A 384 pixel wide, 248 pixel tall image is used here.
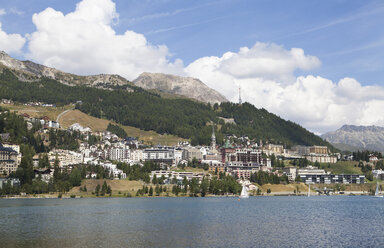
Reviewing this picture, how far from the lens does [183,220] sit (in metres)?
101

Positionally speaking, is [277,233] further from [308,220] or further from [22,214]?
[22,214]

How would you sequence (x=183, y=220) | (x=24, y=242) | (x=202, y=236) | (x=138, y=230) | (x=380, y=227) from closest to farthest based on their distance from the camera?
1. (x=24, y=242)
2. (x=202, y=236)
3. (x=138, y=230)
4. (x=380, y=227)
5. (x=183, y=220)

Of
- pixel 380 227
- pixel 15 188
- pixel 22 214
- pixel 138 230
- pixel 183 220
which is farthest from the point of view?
pixel 15 188

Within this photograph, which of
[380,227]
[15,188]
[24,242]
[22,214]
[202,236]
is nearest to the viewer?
[24,242]

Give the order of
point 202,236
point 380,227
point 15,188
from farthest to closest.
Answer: point 15,188 < point 380,227 < point 202,236

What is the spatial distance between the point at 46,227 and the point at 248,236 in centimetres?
3740

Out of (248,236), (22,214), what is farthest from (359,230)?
(22,214)

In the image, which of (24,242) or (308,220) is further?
(308,220)

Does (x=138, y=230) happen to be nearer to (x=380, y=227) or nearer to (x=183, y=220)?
(x=183, y=220)

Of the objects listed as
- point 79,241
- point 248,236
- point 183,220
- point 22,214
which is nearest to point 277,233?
point 248,236

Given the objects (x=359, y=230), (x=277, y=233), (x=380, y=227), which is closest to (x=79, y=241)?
(x=277, y=233)

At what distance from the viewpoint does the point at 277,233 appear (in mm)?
80125

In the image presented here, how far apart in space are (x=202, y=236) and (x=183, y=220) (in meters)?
25.6

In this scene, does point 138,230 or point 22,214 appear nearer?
point 138,230
